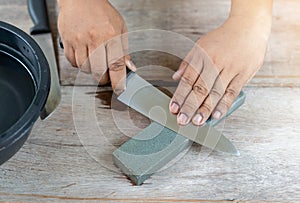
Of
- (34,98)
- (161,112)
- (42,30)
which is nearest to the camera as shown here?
(34,98)

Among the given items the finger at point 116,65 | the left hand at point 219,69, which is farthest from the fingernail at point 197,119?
the finger at point 116,65

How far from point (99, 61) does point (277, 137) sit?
0.90 ft

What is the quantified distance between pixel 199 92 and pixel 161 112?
6 cm

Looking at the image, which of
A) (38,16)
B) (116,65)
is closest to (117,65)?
(116,65)

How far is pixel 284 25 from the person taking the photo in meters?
0.84

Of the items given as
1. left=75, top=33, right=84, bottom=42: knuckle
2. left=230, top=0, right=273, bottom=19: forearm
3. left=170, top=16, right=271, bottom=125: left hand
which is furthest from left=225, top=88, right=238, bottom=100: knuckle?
left=75, top=33, right=84, bottom=42: knuckle

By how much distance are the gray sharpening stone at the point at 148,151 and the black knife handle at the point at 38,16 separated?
0.27 meters

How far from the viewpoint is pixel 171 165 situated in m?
0.66

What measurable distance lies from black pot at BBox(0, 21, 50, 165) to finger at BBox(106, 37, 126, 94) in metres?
0.11

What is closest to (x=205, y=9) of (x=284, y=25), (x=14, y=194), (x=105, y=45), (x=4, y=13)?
(x=284, y=25)

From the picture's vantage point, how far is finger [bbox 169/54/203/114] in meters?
0.67

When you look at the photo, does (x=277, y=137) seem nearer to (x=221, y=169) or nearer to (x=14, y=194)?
(x=221, y=169)

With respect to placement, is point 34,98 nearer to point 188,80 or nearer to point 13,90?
point 13,90

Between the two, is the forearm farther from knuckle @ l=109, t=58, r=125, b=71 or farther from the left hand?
knuckle @ l=109, t=58, r=125, b=71
